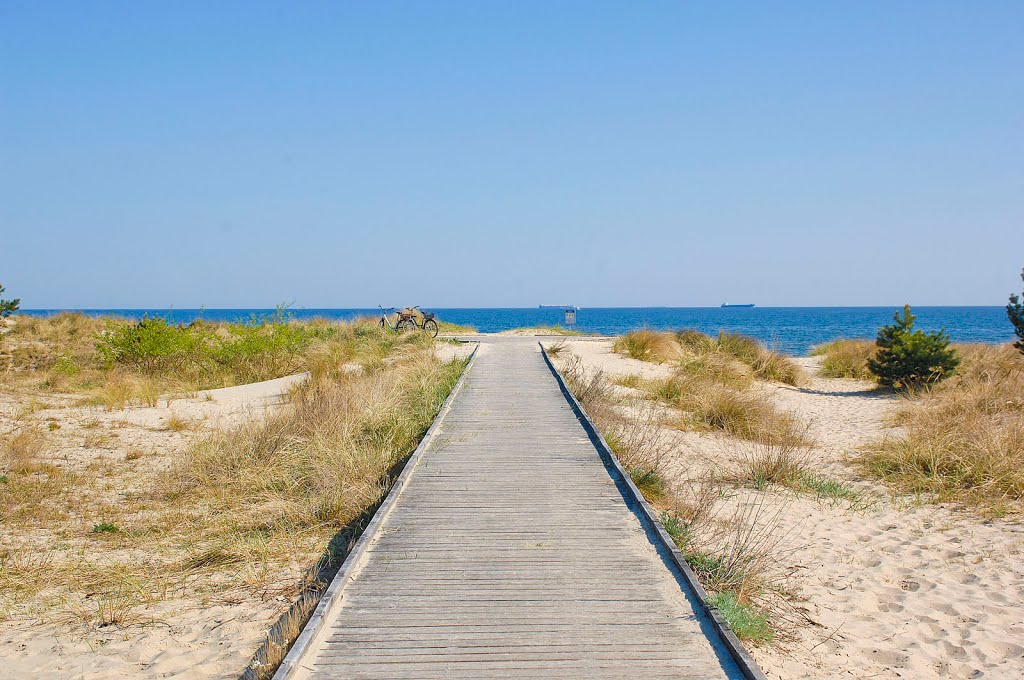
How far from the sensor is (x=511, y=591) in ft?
14.1

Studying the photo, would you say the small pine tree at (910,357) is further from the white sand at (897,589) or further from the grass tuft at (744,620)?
the grass tuft at (744,620)

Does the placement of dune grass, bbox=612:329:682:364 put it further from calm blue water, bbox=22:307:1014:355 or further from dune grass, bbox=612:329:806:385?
calm blue water, bbox=22:307:1014:355

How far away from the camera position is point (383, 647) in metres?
3.62

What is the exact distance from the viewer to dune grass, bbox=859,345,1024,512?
7.82 meters

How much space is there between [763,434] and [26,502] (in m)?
10.6

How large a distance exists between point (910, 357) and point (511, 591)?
15.4 metres

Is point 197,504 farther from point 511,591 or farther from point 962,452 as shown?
point 962,452

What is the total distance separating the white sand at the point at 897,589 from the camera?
4457mm

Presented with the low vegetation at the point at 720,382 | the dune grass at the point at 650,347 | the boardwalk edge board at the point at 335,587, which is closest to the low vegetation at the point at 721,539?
the low vegetation at the point at 720,382

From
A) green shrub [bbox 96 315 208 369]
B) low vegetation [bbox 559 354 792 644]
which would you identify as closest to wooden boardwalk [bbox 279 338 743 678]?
low vegetation [bbox 559 354 792 644]

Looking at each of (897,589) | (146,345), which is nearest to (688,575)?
(897,589)

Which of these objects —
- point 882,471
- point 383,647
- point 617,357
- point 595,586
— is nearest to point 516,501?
point 595,586

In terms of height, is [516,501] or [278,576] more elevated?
[516,501]

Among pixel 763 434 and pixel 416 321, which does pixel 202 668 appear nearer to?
pixel 763 434
